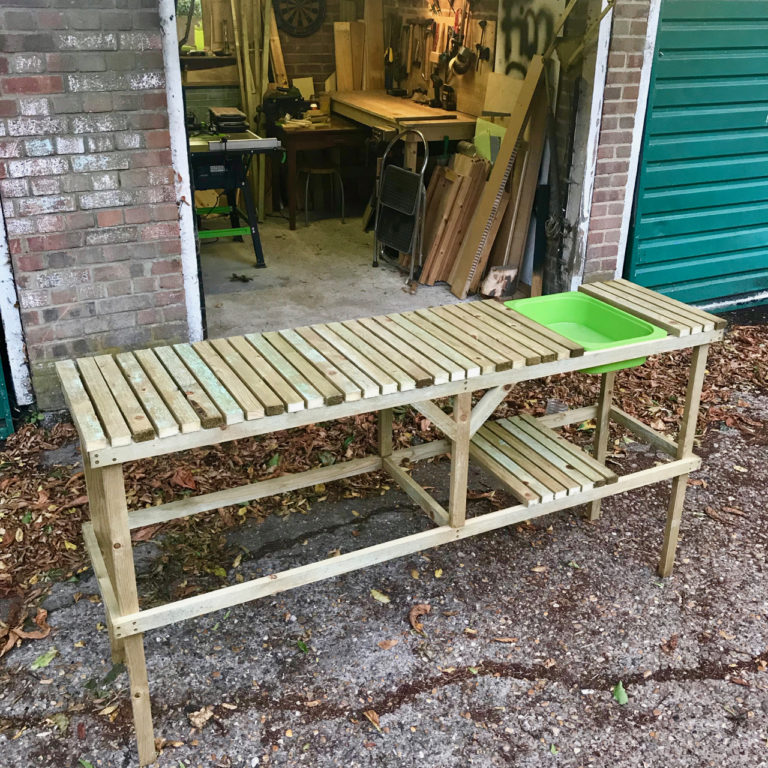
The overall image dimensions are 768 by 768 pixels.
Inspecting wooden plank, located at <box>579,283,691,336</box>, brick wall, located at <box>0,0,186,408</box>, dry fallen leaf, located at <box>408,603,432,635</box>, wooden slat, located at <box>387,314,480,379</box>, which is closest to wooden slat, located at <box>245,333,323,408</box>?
wooden slat, located at <box>387,314,480,379</box>

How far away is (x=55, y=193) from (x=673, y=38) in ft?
12.8

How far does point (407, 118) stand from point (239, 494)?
454cm

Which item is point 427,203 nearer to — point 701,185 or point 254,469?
point 701,185

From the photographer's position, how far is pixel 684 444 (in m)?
3.37

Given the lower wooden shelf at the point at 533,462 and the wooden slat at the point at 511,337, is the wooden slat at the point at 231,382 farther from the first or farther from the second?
the lower wooden shelf at the point at 533,462

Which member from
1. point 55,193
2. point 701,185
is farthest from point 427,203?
point 55,193

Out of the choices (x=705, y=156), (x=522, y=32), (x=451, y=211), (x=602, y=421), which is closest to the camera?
(x=602, y=421)

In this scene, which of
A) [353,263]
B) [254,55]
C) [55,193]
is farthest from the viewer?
[254,55]

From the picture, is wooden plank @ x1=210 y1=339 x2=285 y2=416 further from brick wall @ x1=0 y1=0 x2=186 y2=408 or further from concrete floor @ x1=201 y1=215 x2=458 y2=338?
concrete floor @ x1=201 y1=215 x2=458 y2=338

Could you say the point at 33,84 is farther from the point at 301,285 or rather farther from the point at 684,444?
the point at 684,444

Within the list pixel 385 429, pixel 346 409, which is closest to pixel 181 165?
pixel 385 429

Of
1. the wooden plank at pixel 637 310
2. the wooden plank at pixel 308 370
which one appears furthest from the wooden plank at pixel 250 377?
the wooden plank at pixel 637 310

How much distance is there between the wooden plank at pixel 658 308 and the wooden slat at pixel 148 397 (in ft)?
6.28

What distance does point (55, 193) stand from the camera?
4.06 m
